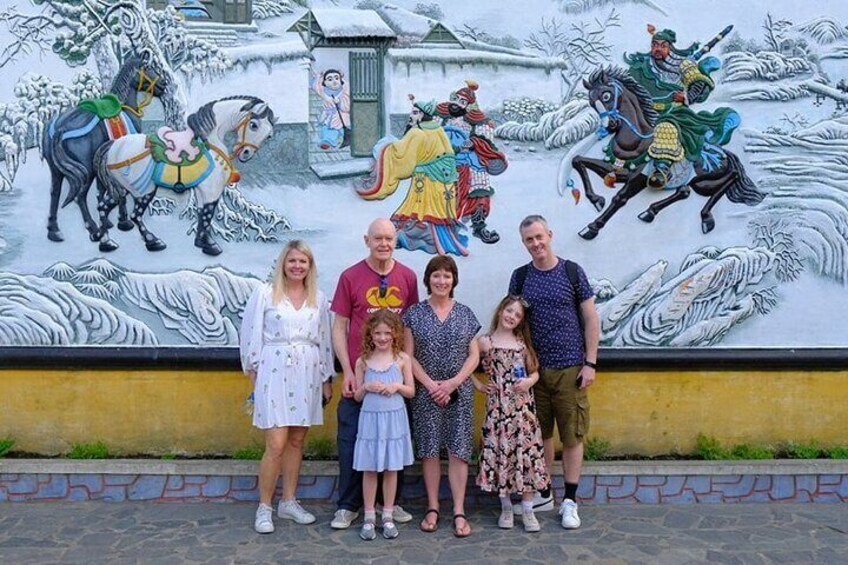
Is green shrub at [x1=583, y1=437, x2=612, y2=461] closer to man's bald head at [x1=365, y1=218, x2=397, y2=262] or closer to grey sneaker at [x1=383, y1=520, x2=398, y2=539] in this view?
grey sneaker at [x1=383, y1=520, x2=398, y2=539]

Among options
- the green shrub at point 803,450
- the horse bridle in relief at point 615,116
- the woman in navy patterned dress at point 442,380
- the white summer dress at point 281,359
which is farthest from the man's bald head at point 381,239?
the green shrub at point 803,450

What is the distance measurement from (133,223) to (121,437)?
141 cm

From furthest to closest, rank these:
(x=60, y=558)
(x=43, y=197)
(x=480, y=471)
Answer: (x=43, y=197) < (x=480, y=471) < (x=60, y=558)

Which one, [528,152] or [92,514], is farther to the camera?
[528,152]

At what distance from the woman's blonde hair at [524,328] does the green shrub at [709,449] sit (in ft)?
5.00

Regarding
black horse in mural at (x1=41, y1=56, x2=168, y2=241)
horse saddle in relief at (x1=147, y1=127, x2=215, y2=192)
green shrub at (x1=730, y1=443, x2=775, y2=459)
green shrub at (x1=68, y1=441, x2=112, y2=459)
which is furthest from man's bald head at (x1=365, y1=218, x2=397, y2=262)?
green shrub at (x1=730, y1=443, x2=775, y2=459)

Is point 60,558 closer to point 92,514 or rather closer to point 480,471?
point 92,514

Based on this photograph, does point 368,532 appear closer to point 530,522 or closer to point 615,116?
point 530,522

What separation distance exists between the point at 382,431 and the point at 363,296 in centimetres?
76

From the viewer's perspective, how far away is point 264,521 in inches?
183

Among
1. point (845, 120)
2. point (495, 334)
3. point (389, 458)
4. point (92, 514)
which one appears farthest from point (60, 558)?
point (845, 120)

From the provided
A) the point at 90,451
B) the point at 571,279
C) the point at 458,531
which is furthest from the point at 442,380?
the point at 90,451

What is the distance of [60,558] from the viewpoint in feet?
14.2

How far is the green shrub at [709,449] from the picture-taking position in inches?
213
